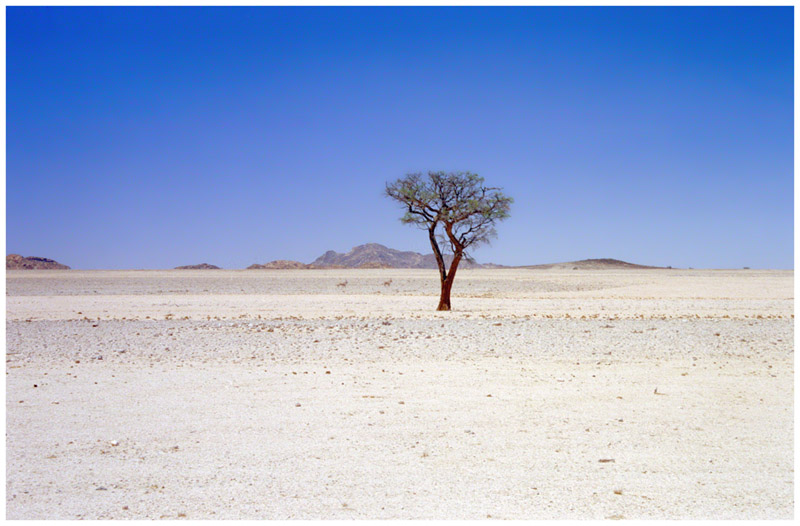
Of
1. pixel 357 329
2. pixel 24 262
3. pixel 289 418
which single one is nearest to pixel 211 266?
pixel 24 262

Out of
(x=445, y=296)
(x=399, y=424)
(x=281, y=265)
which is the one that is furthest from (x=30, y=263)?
(x=399, y=424)

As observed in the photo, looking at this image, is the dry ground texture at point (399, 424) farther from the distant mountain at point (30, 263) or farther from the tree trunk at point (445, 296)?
the distant mountain at point (30, 263)

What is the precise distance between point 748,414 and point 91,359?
9785 millimetres

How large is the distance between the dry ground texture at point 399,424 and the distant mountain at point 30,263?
274 feet

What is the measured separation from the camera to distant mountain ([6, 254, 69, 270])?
286 ft

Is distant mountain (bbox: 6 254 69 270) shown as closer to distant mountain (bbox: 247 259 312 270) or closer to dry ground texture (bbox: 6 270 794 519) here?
distant mountain (bbox: 247 259 312 270)

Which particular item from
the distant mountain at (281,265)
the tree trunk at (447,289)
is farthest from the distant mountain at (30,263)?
the tree trunk at (447,289)

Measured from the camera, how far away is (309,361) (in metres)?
11.1

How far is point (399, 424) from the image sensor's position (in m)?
7.01

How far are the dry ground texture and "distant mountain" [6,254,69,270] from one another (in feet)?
274

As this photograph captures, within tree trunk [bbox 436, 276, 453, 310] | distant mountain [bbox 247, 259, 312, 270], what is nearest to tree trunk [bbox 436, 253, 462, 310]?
tree trunk [bbox 436, 276, 453, 310]

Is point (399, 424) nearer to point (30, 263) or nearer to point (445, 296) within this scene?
point (445, 296)

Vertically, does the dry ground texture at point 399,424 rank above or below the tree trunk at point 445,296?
below

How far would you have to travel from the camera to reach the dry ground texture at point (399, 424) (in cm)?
496
